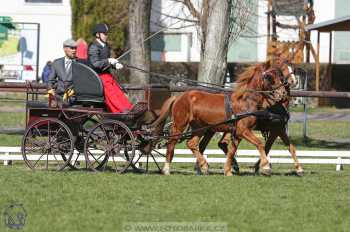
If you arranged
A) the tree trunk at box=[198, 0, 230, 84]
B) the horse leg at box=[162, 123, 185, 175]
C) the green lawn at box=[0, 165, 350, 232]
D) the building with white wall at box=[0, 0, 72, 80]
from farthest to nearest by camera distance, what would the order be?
the building with white wall at box=[0, 0, 72, 80]
the tree trunk at box=[198, 0, 230, 84]
the horse leg at box=[162, 123, 185, 175]
the green lawn at box=[0, 165, 350, 232]

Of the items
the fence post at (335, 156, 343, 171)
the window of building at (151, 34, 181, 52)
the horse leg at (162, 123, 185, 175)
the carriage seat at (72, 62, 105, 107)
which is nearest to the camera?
the carriage seat at (72, 62, 105, 107)

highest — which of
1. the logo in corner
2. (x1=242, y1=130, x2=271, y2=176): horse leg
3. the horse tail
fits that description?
the horse tail

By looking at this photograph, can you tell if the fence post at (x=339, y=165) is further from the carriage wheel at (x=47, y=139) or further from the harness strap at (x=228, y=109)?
the carriage wheel at (x=47, y=139)

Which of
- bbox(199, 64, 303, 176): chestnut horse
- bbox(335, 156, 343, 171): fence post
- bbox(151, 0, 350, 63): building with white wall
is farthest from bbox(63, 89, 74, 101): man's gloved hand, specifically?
bbox(151, 0, 350, 63): building with white wall

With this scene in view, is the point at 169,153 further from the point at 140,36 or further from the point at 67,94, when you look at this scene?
the point at 140,36

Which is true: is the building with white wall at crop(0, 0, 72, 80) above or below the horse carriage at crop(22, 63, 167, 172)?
above

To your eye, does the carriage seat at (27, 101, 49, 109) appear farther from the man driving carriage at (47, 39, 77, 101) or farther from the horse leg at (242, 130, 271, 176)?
the horse leg at (242, 130, 271, 176)

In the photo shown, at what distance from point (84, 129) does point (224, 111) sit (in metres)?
2.11

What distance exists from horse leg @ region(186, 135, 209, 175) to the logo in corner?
439 centimetres

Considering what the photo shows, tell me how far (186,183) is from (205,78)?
838 centimetres

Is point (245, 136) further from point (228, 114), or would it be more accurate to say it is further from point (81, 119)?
point (81, 119)

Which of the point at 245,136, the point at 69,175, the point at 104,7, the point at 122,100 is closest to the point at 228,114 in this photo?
the point at 245,136

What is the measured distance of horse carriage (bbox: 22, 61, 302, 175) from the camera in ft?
44.4

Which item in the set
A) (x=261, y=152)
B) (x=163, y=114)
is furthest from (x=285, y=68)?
(x=163, y=114)
